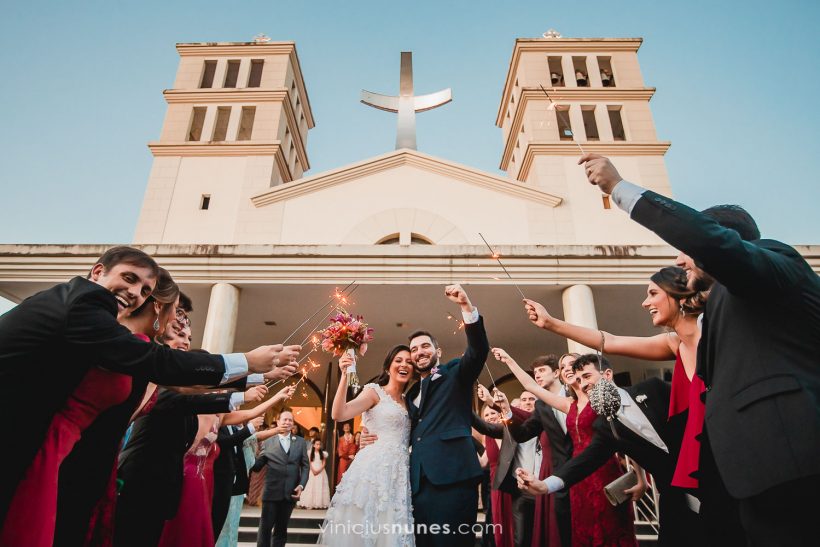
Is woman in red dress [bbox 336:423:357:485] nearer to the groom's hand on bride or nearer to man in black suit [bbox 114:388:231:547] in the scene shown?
the groom's hand on bride

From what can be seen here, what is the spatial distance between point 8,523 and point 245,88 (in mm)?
19841

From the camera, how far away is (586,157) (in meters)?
2.08

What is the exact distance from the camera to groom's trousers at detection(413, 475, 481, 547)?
2.99 m

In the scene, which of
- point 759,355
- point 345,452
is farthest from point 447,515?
point 345,452

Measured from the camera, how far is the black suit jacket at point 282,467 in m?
6.70

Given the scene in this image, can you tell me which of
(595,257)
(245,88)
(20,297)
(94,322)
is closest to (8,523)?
(94,322)

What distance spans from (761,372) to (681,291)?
1142 millimetres

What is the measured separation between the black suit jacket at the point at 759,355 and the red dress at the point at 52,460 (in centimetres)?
255

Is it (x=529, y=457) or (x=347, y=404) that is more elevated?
(x=347, y=404)

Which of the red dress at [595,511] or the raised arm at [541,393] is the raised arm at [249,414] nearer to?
the raised arm at [541,393]

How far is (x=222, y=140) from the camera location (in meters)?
18.2

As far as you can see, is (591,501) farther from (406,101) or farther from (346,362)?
(406,101)

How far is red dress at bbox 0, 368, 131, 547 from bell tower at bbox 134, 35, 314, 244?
13040 millimetres

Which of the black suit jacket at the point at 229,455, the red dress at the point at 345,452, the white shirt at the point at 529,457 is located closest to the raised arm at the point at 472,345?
the white shirt at the point at 529,457
